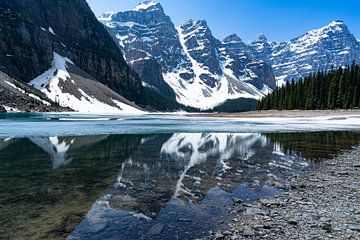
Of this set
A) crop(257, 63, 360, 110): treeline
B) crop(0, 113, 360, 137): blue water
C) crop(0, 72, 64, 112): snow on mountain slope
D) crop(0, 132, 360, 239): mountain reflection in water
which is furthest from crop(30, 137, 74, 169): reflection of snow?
crop(0, 72, 64, 112): snow on mountain slope

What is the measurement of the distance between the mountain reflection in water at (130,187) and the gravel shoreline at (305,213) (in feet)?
3.15

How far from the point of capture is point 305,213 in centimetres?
1238

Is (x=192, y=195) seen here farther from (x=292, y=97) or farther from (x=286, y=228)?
(x=292, y=97)

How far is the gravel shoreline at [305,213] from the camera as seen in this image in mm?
10469

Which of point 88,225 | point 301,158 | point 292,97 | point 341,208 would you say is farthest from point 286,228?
point 292,97

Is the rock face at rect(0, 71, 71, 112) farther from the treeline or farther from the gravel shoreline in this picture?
the gravel shoreline

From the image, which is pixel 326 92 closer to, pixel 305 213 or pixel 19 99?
pixel 305 213

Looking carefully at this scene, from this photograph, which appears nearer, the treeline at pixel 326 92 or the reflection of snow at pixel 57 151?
the reflection of snow at pixel 57 151

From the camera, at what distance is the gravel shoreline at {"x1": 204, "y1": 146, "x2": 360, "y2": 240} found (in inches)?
412

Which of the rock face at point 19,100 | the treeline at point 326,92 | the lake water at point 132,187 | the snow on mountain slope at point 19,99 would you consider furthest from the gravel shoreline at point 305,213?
the snow on mountain slope at point 19,99

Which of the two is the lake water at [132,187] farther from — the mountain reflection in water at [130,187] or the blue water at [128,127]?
the blue water at [128,127]

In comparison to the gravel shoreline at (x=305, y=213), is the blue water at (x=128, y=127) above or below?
below

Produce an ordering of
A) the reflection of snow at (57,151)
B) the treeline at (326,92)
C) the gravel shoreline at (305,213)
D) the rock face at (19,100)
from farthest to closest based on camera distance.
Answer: the rock face at (19,100)
the treeline at (326,92)
the reflection of snow at (57,151)
the gravel shoreline at (305,213)

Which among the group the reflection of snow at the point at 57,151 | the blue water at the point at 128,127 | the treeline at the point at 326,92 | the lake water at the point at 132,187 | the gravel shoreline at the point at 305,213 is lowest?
the blue water at the point at 128,127
